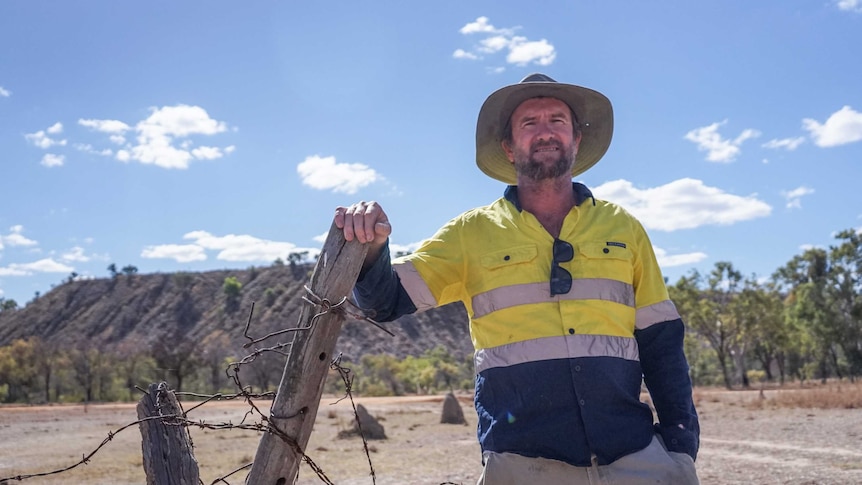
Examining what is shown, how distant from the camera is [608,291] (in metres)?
2.37

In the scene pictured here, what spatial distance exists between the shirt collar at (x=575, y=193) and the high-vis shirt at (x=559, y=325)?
2cm

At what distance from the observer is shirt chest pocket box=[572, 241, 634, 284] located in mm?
2375

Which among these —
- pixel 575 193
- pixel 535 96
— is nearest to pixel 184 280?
pixel 535 96

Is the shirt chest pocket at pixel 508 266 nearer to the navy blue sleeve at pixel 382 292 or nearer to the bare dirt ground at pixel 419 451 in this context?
the navy blue sleeve at pixel 382 292

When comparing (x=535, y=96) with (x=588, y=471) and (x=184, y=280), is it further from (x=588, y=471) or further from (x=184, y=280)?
(x=184, y=280)

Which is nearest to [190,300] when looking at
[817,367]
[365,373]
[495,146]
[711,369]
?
[365,373]

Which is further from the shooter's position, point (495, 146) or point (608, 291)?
point (495, 146)

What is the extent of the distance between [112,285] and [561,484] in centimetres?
9296

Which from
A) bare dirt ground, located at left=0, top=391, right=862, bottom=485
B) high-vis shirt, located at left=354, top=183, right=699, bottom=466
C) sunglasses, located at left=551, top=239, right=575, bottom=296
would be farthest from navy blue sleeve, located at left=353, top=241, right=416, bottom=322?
bare dirt ground, located at left=0, top=391, right=862, bottom=485

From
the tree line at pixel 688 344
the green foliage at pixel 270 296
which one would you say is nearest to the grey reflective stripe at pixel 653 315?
the tree line at pixel 688 344

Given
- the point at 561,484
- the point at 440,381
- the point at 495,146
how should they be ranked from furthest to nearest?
the point at 440,381, the point at 495,146, the point at 561,484

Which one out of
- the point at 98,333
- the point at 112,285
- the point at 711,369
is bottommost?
the point at 711,369

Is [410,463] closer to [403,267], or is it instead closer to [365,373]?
[403,267]

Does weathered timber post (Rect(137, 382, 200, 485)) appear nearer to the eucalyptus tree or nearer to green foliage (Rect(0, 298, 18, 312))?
the eucalyptus tree
